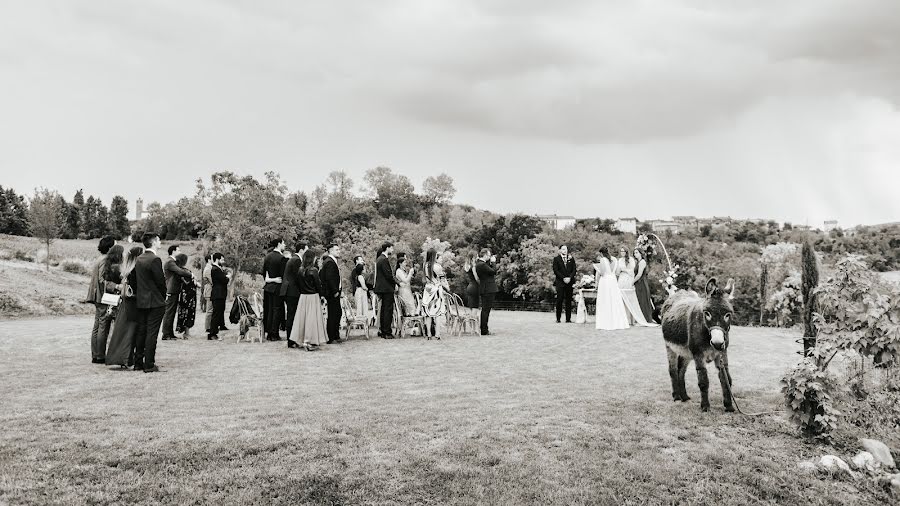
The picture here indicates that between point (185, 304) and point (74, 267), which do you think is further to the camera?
point (74, 267)

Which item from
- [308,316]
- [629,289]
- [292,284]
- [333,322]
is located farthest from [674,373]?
[629,289]

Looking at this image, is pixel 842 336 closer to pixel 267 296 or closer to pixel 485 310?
pixel 485 310

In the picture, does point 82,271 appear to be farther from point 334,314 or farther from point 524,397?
point 524,397

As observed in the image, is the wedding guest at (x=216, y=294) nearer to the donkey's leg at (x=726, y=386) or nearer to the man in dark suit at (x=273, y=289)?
the man in dark suit at (x=273, y=289)

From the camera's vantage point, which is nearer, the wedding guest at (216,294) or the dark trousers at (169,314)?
the dark trousers at (169,314)

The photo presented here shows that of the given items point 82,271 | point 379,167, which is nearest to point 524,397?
point 82,271

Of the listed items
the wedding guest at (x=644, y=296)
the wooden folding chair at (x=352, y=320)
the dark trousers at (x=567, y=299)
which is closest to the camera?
the wooden folding chair at (x=352, y=320)

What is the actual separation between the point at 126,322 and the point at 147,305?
89 centimetres

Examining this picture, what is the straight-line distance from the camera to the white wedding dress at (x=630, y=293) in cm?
1675

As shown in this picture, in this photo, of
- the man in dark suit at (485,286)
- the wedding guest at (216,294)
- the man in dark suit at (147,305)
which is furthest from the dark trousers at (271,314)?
the man in dark suit at (485,286)

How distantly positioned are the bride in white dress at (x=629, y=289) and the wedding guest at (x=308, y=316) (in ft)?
28.3

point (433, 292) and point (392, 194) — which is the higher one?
point (392, 194)

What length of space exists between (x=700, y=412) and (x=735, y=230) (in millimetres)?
80564

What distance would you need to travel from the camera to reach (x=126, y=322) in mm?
10211
